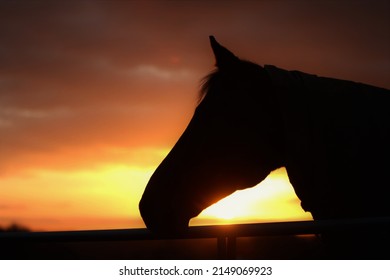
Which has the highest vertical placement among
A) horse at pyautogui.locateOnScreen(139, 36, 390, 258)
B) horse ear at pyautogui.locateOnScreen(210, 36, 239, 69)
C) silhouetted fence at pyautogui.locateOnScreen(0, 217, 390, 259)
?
horse ear at pyautogui.locateOnScreen(210, 36, 239, 69)

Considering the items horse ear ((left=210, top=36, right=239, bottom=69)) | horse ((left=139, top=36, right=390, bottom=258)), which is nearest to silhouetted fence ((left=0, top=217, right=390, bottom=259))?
horse ((left=139, top=36, right=390, bottom=258))

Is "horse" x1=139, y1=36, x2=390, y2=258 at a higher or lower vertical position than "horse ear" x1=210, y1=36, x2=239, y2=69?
lower

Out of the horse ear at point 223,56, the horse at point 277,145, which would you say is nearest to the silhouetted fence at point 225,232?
the horse at point 277,145

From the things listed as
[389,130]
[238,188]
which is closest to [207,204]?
[238,188]

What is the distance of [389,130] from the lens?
232 centimetres

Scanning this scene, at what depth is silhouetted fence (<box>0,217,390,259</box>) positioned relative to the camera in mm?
2058

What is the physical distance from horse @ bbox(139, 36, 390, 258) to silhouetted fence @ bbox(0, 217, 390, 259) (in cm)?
14

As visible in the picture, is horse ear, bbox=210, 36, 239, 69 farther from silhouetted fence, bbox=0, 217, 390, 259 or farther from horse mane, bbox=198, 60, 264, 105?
silhouetted fence, bbox=0, 217, 390, 259

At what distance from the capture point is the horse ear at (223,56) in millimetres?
2719

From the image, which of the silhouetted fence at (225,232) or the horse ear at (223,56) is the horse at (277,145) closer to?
the horse ear at (223,56)

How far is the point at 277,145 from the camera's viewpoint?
2576 millimetres

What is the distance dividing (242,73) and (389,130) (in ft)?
2.73
